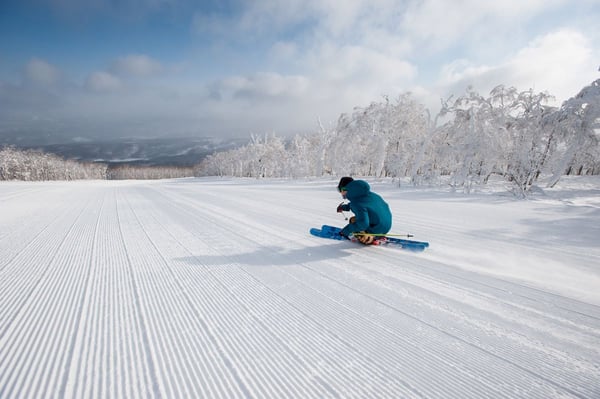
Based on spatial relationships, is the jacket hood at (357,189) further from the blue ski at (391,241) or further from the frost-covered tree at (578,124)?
the frost-covered tree at (578,124)

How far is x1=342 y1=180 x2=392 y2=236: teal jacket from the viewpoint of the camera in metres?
3.75

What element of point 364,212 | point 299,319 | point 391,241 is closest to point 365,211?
point 364,212

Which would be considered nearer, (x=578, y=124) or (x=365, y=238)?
(x=365, y=238)

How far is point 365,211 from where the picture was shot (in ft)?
12.3

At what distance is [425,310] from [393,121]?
2589 centimetres

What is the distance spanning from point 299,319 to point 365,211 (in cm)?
199

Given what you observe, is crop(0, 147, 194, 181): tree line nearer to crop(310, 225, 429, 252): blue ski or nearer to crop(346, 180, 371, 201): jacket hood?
crop(310, 225, 429, 252): blue ski

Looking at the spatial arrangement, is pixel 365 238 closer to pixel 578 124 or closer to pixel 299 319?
pixel 299 319

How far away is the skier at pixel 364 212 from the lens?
3.75 meters

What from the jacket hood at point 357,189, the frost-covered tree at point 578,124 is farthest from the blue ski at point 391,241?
the frost-covered tree at point 578,124

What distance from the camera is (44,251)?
4.03 meters

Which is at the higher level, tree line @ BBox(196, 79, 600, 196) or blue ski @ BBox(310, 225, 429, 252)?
tree line @ BBox(196, 79, 600, 196)

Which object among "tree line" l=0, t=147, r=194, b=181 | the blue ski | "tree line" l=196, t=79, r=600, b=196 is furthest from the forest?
"tree line" l=0, t=147, r=194, b=181

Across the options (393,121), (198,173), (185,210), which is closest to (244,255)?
(185,210)
